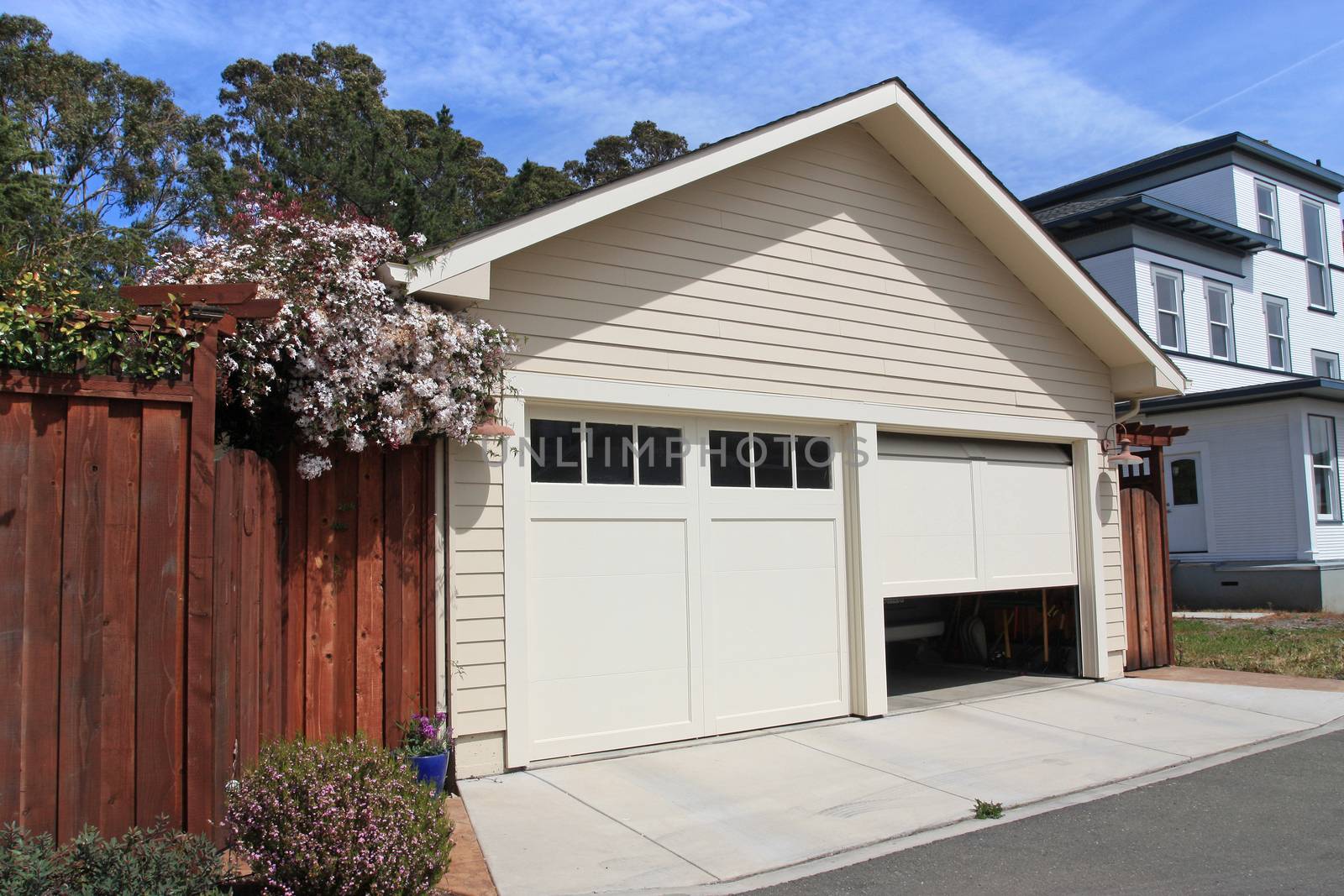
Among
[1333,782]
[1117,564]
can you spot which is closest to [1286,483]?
[1117,564]

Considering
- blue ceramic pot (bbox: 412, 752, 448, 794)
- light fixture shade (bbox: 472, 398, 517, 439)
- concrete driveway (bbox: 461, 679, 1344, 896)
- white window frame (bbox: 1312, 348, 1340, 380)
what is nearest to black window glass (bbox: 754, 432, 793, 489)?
concrete driveway (bbox: 461, 679, 1344, 896)

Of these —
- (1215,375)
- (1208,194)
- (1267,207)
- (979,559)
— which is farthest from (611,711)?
(1267,207)

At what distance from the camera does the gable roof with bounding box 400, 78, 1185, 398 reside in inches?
265

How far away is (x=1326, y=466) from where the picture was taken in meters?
19.5

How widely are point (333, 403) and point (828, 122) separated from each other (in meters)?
5.00

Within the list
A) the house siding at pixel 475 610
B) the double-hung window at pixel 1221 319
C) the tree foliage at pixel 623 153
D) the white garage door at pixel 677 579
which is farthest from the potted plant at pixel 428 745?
the tree foliage at pixel 623 153

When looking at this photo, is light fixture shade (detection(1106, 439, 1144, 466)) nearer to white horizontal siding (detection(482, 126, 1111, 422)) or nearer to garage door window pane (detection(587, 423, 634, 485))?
white horizontal siding (detection(482, 126, 1111, 422))

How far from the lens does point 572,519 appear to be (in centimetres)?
745

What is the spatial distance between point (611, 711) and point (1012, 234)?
19.7 feet

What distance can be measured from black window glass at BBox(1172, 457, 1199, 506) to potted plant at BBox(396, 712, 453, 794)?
60.0 feet

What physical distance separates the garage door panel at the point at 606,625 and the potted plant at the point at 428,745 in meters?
0.90

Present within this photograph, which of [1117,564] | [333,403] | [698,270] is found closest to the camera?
[333,403]

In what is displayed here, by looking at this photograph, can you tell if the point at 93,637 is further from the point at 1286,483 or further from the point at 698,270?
the point at 1286,483

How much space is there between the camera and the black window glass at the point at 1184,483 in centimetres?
2045
